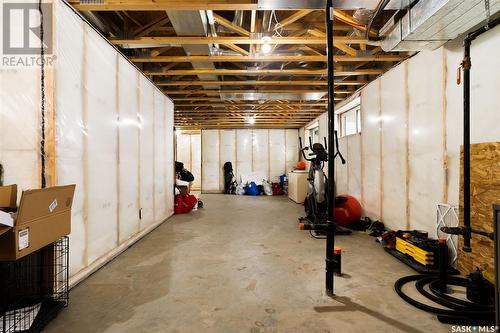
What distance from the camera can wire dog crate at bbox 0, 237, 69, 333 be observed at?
1686 mm

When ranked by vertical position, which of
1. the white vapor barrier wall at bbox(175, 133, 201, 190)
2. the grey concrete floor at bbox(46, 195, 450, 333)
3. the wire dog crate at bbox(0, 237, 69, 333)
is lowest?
the grey concrete floor at bbox(46, 195, 450, 333)

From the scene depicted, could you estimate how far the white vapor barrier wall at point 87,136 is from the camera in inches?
75.5

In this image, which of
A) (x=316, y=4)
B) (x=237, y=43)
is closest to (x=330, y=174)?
(x=316, y=4)

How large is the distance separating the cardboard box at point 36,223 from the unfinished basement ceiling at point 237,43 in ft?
5.74

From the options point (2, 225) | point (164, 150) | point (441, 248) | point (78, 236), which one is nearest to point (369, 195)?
point (441, 248)

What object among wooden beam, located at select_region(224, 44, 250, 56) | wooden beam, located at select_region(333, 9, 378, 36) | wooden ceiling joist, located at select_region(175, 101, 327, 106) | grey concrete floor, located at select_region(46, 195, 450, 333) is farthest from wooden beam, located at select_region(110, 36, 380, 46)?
wooden ceiling joist, located at select_region(175, 101, 327, 106)

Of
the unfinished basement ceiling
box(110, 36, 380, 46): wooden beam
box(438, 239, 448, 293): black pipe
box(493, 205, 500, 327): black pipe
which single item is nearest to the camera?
box(493, 205, 500, 327): black pipe

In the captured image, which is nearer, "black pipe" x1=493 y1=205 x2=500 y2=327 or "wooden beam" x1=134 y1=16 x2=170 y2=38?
"black pipe" x1=493 y1=205 x2=500 y2=327

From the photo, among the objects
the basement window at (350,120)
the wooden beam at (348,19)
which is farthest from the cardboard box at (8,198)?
the basement window at (350,120)

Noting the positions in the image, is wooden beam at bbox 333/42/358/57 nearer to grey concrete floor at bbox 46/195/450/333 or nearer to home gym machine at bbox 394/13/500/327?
home gym machine at bbox 394/13/500/327

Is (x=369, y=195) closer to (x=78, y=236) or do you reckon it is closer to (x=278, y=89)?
(x=278, y=89)

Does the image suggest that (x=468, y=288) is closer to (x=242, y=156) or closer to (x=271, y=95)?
(x=271, y=95)

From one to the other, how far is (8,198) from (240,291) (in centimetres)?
182

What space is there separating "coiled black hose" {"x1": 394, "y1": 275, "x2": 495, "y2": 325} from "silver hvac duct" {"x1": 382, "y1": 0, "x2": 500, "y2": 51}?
84.7 inches
